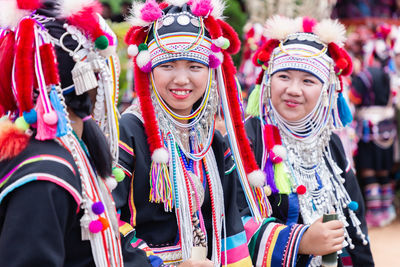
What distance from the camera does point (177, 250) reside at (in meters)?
2.32

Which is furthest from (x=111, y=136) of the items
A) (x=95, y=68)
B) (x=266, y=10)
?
(x=266, y=10)

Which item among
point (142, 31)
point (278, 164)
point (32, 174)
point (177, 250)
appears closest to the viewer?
point (32, 174)

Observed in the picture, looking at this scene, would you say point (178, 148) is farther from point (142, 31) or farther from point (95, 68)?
point (95, 68)

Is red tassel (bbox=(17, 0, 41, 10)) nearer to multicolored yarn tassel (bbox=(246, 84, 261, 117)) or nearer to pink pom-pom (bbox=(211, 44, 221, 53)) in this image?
pink pom-pom (bbox=(211, 44, 221, 53))

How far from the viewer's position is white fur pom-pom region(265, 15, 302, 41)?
3111 millimetres

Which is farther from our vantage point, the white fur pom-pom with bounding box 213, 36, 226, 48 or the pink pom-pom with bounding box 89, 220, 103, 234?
the white fur pom-pom with bounding box 213, 36, 226, 48

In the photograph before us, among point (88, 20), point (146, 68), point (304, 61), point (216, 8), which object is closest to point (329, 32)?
point (304, 61)

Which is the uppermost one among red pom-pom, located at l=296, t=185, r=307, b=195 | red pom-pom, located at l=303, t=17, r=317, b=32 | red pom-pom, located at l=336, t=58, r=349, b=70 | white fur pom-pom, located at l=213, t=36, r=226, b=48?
red pom-pom, located at l=303, t=17, r=317, b=32

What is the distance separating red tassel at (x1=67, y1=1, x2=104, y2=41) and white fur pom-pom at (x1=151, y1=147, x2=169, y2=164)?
715 millimetres

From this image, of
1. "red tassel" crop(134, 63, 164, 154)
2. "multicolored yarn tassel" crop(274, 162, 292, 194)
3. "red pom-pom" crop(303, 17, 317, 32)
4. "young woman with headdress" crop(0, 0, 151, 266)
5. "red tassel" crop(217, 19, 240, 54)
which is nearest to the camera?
"young woman with headdress" crop(0, 0, 151, 266)

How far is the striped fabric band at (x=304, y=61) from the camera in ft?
9.72

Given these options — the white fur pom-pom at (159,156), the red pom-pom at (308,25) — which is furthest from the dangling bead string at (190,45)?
the red pom-pom at (308,25)

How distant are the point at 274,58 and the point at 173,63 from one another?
91 cm

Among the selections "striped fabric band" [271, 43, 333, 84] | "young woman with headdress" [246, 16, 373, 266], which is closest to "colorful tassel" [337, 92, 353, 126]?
"young woman with headdress" [246, 16, 373, 266]
